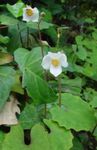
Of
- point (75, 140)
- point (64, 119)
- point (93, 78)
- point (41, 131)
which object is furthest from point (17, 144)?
point (93, 78)

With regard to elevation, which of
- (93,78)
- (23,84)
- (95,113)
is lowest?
(93,78)

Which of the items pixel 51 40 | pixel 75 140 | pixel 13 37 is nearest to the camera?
pixel 75 140

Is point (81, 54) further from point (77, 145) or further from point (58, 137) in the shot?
point (58, 137)

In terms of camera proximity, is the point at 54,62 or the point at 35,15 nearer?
the point at 54,62

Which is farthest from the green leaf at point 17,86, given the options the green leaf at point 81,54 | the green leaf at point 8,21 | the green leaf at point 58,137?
the green leaf at point 81,54

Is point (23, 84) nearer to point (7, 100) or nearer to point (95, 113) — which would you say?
point (7, 100)

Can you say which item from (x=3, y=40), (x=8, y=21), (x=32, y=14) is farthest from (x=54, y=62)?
(x=8, y=21)

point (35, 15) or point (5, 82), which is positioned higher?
point (35, 15)
